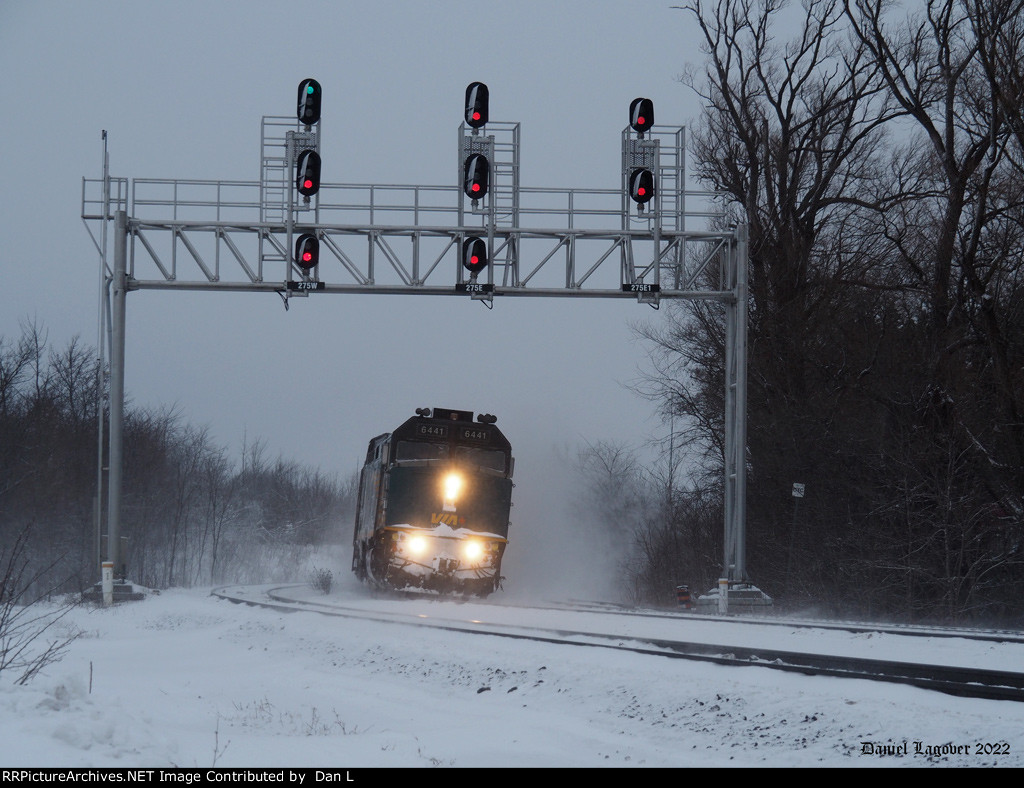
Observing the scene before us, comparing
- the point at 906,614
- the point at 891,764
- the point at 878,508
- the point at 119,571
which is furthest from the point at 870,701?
the point at 119,571

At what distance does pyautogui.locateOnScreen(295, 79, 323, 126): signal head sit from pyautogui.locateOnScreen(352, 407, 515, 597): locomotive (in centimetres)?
632

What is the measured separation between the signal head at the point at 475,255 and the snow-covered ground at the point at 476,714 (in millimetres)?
Answer: 9407

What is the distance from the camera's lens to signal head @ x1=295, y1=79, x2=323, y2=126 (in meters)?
21.4

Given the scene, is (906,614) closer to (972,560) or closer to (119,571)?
(972,560)

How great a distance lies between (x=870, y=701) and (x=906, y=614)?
14.0m

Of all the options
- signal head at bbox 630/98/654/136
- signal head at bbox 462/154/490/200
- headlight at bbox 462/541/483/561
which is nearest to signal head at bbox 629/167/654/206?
signal head at bbox 630/98/654/136

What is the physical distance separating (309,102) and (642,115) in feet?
22.2

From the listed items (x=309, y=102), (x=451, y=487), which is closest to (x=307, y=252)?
(x=309, y=102)

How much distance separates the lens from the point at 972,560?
20828 millimetres

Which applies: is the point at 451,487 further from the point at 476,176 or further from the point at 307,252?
the point at 476,176

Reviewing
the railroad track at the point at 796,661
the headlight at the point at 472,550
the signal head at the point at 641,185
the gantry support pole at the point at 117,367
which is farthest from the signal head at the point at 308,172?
the railroad track at the point at 796,661

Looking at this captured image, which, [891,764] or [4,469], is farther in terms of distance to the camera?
[4,469]

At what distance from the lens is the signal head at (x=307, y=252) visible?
21.9 metres

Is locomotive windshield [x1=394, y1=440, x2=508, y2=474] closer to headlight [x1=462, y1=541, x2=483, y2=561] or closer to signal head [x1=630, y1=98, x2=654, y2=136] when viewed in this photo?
headlight [x1=462, y1=541, x2=483, y2=561]
